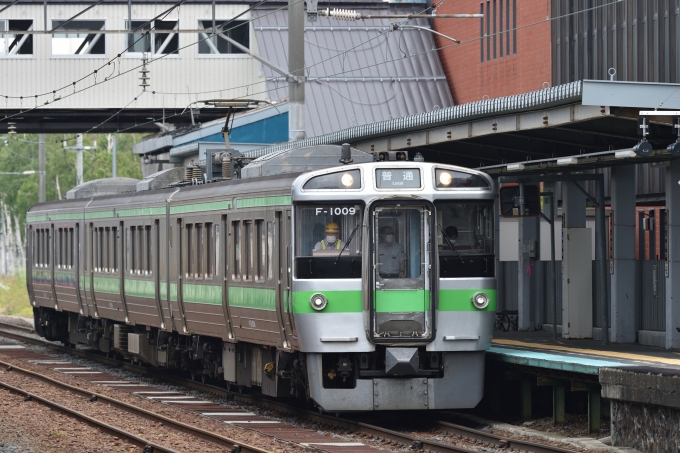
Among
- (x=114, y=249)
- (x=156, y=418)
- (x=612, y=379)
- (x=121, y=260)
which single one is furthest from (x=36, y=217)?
(x=612, y=379)

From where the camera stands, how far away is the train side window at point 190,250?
1833 cm

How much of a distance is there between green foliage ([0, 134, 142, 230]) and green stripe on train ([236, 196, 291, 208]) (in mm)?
50819

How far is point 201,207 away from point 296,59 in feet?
11.3

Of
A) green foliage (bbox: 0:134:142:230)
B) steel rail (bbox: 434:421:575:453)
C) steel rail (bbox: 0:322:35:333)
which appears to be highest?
green foliage (bbox: 0:134:142:230)

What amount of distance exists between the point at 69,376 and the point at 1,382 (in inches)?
79.2

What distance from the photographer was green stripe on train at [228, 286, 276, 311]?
50.2 ft

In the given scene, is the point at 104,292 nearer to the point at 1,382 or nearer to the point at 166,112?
the point at 1,382

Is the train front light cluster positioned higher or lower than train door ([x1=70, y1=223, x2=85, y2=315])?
higher

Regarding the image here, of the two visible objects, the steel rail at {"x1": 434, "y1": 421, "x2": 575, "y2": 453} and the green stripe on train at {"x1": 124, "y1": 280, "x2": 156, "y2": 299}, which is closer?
the steel rail at {"x1": 434, "y1": 421, "x2": 575, "y2": 453}

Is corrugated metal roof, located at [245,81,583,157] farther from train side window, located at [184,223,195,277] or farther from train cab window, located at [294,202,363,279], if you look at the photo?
train cab window, located at [294,202,363,279]

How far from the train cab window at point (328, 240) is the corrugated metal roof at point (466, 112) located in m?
2.39

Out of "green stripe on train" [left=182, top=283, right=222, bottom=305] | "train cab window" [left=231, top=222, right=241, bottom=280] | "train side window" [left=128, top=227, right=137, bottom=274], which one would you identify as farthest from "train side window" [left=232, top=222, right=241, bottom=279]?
"train side window" [left=128, top=227, right=137, bottom=274]

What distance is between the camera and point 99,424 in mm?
15047

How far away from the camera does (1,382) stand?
20.1 metres
